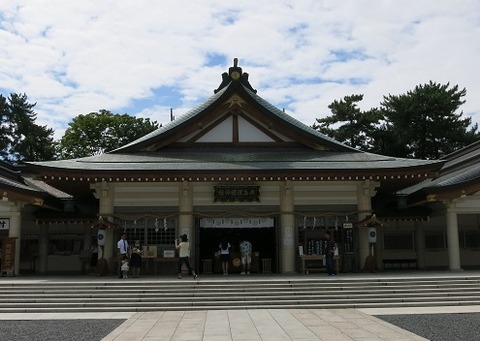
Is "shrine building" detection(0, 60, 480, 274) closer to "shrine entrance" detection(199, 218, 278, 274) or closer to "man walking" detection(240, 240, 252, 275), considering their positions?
"shrine entrance" detection(199, 218, 278, 274)

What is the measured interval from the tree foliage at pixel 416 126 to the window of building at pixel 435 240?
21358 mm

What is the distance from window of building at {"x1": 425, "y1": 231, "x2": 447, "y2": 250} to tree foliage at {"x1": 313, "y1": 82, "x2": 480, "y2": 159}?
70.1 feet

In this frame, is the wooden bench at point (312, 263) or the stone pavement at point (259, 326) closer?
the stone pavement at point (259, 326)

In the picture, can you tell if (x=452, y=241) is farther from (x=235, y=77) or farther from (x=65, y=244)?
(x=65, y=244)

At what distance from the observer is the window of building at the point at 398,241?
23172mm

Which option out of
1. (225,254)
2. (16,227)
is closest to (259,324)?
(225,254)

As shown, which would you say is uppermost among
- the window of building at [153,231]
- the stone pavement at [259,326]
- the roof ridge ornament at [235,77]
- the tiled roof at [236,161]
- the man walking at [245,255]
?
the roof ridge ornament at [235,77]


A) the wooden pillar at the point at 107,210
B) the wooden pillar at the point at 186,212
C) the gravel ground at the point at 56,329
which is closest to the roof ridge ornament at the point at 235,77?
the wooden pillar at the point at 186,212

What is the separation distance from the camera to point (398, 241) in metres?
23.2

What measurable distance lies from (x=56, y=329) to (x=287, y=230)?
10821 millimetres

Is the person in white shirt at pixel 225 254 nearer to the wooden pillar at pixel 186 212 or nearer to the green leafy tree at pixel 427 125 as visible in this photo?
the wooden pillar at pixel 186 212

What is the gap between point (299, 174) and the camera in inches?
741

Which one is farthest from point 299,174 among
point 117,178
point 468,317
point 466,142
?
point 466,142

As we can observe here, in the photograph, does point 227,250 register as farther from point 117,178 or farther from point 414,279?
point 414,279
